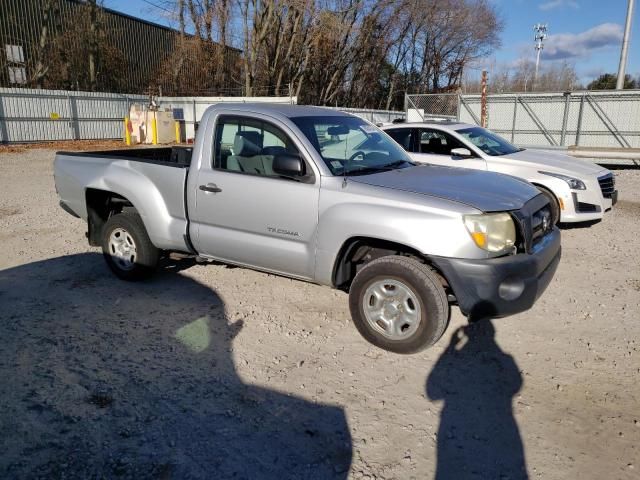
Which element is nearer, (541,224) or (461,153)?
(541,224)

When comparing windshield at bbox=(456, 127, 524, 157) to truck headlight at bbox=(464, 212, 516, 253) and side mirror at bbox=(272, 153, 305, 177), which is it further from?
side mirror at bbox=(272, 153, 305, 177)

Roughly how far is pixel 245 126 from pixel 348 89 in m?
34.3

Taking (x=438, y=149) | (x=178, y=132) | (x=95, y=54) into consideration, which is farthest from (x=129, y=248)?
(x=95, y=54)

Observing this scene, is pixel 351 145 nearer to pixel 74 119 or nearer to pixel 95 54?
pixel 74 119

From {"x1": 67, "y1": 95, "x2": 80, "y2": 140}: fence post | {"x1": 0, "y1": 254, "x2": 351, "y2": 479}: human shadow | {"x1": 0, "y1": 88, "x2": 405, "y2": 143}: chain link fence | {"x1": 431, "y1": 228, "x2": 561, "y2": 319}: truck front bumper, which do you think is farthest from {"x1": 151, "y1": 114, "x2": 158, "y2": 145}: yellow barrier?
{"x1": 431, "y1": 228, "x2": 561, "y2": 319}: truck front bumper

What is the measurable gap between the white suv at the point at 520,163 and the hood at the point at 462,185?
282cm

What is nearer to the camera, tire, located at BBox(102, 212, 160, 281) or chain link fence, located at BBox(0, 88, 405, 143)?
tire, located at BBox(102, 212, 160, 281)

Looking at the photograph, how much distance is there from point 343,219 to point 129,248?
8.49ft

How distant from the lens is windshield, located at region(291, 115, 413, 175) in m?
4.25

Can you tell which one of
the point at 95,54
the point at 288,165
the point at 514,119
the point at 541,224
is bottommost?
the point at 541,224

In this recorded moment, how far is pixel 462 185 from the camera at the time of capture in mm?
4023

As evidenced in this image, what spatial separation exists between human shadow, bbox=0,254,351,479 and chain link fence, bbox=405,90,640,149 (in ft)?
47.2

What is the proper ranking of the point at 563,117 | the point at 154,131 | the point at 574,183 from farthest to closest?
the point at 154,131 < the point at 563,117 < the point at 574,183

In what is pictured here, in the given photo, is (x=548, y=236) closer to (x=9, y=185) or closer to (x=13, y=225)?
(x=13, y=225)
